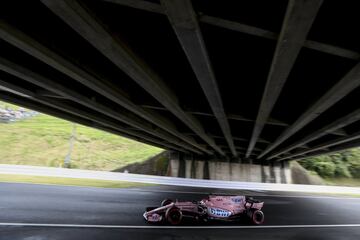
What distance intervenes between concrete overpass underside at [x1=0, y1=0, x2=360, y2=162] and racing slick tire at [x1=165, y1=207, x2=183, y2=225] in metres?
3.28

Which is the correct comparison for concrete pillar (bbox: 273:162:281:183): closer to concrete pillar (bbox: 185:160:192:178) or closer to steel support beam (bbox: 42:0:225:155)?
concrete pillar (bbox: 185:160:192:178)

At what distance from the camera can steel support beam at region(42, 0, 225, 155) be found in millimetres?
4855

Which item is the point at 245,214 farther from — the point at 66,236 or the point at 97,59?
the point at 97,59

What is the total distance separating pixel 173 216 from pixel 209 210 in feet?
4.13

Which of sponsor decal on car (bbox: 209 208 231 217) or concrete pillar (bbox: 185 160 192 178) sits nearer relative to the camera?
sponsor decal on car (bbox: 209 208 231 217)

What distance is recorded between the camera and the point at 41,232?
284 inches

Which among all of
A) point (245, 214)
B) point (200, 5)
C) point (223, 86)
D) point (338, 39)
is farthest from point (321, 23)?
point (245, 214)

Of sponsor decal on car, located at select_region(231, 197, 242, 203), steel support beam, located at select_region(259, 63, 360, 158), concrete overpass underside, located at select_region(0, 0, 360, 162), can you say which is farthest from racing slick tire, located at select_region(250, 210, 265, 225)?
steel support beam, located at select_region(259, 63, 360, 158)

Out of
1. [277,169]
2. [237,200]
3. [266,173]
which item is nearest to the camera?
[237,200]

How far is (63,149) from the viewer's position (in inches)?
1988

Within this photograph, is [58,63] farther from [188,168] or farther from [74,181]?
[188,168]

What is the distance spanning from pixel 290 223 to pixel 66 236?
7.39 meters

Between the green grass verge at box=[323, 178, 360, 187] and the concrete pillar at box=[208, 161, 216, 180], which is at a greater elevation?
the green grass verge at box=[323, 178, 360, 187]

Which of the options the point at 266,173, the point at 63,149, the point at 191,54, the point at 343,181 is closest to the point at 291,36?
the point at 191,54
